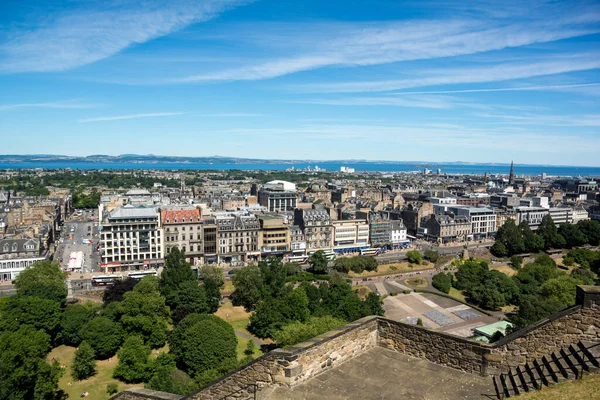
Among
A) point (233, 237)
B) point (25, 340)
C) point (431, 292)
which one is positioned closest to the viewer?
point (25, 340)

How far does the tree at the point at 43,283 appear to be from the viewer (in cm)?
5203

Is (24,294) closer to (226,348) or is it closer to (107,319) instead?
(107,319)

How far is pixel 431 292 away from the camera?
235 feet

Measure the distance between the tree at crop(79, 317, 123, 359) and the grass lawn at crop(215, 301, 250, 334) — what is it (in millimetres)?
14475

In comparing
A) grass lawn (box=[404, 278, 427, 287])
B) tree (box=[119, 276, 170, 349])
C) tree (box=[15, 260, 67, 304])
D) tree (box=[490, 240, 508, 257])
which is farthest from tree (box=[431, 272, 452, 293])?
tree (box=[15, 260, 67, 304])

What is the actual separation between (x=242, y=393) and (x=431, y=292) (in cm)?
6386

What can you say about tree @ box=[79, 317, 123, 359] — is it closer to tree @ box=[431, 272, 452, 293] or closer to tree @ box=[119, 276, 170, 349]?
tree @ box=[119, 276, 170, 349]

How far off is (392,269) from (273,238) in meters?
24.2

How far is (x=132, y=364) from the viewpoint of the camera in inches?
1590

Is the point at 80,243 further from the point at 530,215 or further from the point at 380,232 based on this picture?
the point at 530,215

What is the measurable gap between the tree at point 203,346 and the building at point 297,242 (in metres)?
49.7

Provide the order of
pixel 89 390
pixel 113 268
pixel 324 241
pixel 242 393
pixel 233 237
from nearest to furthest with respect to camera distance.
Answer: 1. pixel 242 393
2. pixel 89 390
3. pixel 113 268
4. pixel 233 237
5. pixel 324 241

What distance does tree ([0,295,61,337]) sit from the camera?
1767 inches

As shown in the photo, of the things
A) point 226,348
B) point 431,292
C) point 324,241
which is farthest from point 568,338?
point 324,241
